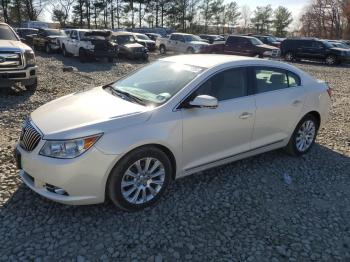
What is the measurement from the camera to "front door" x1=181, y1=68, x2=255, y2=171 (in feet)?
13.2

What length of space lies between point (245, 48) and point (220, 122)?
20.2 meters

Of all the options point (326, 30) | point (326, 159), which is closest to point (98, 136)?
point (326, 159)

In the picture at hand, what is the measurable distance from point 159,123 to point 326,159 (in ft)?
10.4

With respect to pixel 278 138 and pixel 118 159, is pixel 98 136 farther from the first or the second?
pixel 278 138

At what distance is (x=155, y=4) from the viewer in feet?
197

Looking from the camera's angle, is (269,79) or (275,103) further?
(269,79)

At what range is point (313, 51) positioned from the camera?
78.8 feet

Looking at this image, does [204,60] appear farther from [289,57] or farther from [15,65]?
[289,57]

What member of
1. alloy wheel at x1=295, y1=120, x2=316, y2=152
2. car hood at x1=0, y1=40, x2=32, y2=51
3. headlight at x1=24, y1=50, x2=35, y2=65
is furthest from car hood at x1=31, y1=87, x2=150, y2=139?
headlight at x1=24, y1=50, x2=35, y2=65

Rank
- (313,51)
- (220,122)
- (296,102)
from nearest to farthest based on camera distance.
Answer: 1. (220,122)
2. (296,102)
3. (313,51)

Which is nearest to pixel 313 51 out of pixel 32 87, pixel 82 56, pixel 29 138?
pixel 82 56

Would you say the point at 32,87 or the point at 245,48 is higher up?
the point at 245,48

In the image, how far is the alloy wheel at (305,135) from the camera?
5.49m

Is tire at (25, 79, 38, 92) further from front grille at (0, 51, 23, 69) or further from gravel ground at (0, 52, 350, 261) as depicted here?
gravel ground at (0, 52, 350, 261)
